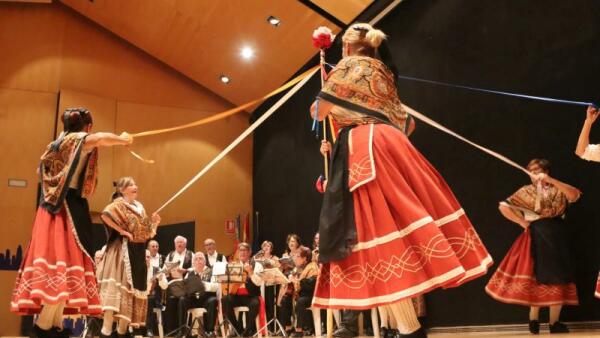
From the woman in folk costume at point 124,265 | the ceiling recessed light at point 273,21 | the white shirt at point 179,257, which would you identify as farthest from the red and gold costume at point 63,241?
the ceiling recessed light at point 273,21

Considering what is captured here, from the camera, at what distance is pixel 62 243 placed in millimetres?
3594

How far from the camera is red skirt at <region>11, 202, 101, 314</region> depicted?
136 inches

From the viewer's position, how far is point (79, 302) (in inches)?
139

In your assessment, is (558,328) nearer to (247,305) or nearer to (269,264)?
(269,264)

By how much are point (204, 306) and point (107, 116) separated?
17.7ft

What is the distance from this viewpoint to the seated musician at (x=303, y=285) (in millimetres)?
8227

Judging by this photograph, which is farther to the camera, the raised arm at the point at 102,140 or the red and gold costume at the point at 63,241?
the raised arm at the point at 102,140

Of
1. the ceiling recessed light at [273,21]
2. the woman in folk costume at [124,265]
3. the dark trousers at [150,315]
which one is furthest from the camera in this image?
the ceiling recessed light at [273,21]

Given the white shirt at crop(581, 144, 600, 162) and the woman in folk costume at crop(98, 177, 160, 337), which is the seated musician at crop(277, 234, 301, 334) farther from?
the white shirt at crop(581, 144, 600, 162)

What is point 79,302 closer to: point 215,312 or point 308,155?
point 215,312

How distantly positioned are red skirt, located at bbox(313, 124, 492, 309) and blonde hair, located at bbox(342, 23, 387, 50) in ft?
1.53

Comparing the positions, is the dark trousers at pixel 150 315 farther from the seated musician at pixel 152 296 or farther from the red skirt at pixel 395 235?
the red skirt at pixel 395 235

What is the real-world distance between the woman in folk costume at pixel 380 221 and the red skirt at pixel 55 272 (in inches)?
68.1

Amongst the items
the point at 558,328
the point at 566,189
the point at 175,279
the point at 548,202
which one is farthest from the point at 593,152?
the point at 175,279
